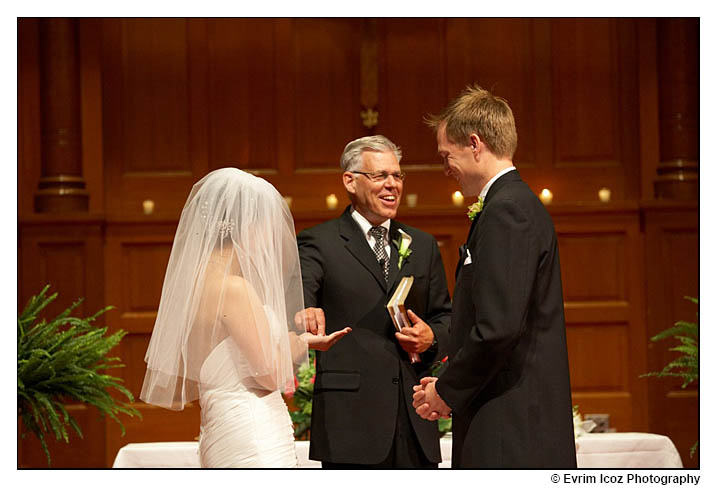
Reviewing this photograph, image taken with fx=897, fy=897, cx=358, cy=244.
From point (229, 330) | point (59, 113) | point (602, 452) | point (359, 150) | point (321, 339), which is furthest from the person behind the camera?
point (59, 113)

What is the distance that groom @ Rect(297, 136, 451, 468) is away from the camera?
3.39 metres

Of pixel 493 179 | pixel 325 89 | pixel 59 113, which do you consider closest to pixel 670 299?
pixel 325 89

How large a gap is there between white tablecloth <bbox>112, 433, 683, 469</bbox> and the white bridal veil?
41.2 inches

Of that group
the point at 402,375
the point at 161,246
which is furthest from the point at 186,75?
the point at 402,375

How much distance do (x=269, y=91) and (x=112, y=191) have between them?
134 centimetres

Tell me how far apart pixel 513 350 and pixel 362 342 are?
89cm

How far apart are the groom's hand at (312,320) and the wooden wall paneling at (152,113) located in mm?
3287

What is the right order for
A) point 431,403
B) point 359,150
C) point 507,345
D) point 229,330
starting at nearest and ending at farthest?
point 507,345
point 431,403
point 229,330
point 359,150

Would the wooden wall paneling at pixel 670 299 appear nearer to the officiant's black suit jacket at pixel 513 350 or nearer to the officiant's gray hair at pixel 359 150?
the officiant's gray hair at pixel 359 150

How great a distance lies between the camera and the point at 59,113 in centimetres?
621

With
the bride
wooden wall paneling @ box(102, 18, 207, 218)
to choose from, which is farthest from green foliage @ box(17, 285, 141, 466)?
wooden wall paneling @ box(102, 18, 207, 218)

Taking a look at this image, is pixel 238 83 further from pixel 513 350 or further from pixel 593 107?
pixel 513 350

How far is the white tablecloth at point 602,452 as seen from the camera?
4.06 m

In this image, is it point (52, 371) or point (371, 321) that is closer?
point (371, 321)
